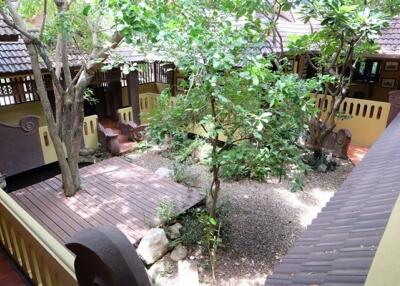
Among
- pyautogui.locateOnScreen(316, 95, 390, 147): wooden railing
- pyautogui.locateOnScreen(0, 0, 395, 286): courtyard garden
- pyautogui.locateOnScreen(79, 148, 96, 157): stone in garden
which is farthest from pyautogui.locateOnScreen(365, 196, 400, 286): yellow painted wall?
pyautogui.locateOnScreen(316, 95, 390, 147): wooden railing

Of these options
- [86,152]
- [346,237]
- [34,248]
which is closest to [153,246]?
[34,248]

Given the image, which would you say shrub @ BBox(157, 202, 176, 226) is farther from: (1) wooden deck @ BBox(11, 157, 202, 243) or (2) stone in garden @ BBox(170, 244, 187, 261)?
(2) stone in garden @ BBox(170, 244, 187, 261)

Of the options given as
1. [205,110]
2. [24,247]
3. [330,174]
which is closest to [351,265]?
[24,247]

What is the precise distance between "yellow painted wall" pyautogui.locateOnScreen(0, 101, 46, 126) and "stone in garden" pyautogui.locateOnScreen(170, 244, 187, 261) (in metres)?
6.32

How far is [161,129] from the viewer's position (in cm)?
425

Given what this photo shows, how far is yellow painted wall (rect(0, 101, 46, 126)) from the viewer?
811cm

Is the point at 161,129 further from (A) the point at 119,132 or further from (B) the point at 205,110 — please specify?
(A) the point at 119,132

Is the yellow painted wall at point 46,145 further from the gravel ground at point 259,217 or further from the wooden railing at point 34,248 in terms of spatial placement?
the wooden railing at point 34,248

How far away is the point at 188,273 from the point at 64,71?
4120mm

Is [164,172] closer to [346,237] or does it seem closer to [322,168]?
[322,168]

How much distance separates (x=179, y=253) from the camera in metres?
4.79

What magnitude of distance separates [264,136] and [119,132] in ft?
21.4

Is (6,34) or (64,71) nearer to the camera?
(64,71)

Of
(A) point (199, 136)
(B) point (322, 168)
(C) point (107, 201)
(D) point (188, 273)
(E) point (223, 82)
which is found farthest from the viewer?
(B) point (322, 168)
